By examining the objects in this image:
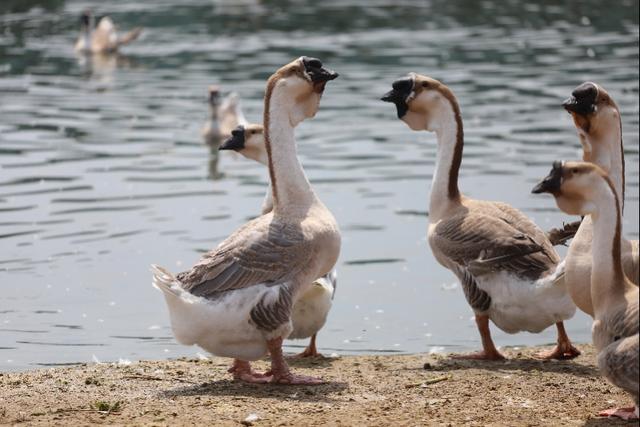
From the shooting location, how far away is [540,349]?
9734 mm

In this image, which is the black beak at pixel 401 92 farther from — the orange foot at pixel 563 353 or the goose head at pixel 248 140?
the orange foot at pixel 563 353

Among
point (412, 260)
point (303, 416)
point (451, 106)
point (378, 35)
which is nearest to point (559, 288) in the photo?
point (451, 106)

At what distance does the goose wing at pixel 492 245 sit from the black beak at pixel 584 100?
3.89 ft

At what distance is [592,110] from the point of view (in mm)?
8289

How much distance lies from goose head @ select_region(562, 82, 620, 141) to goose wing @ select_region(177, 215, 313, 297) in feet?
6.57

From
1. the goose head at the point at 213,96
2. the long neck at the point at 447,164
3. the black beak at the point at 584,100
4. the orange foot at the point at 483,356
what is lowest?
the orange foot at the point at 483,356

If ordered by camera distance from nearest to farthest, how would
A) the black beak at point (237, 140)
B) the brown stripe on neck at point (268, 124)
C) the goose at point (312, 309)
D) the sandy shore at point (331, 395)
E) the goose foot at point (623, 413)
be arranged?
the goose foot at point (623, 413)
the sandy shore at point (331, 395)
the brown stripe on neck at point (268, 124)
the goose at point (312, 309)
the black beak at point (237, 140)

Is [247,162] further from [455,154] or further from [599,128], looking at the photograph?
[599,128]

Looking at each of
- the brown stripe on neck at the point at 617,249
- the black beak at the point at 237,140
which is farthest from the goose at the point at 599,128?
the black beak at the point at 237,140

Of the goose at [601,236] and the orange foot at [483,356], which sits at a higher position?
the goose at [601,236]

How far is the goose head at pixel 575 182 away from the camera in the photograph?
22.1 ft

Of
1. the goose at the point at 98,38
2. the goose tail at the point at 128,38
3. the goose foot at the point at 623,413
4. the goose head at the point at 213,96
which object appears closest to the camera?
the goose foot at the point at 623,413

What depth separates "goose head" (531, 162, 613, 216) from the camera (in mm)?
6727

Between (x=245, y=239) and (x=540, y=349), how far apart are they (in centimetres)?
281
